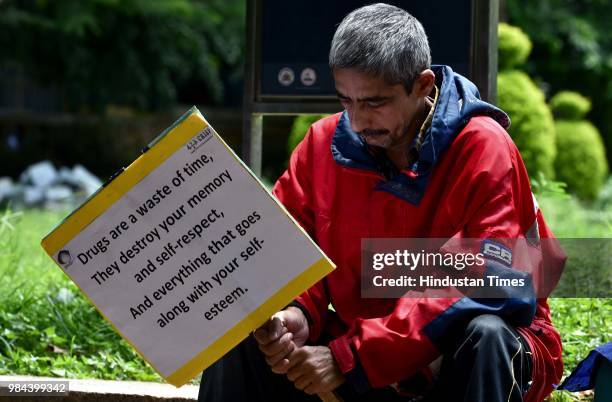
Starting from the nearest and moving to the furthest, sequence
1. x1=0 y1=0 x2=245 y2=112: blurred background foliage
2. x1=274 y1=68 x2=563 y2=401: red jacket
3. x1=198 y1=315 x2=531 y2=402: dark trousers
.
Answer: x1=198 y1=315 x2=531 y2=402: dark trousers → x1=274 y1=68 x2=563 y2=401: red jacket → x1=0 y1=0 x2=245 y2=112: blurred background foliage

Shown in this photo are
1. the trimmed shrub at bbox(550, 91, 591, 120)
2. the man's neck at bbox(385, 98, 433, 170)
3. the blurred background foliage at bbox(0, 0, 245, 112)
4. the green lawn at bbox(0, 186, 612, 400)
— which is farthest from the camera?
the blurred background foliage at bbox(0, 0, 245, 112)

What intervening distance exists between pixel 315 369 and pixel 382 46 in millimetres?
840

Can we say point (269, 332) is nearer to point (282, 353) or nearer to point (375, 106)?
point (282, 353)

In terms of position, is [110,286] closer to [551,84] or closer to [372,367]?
[372,367]

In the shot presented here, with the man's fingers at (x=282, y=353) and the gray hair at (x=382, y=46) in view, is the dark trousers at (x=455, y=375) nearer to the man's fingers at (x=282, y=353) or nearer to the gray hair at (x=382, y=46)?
the man's fingers at (x=282, y=353)

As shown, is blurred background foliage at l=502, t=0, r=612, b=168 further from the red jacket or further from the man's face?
the man's face

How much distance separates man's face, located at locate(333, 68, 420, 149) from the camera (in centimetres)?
296

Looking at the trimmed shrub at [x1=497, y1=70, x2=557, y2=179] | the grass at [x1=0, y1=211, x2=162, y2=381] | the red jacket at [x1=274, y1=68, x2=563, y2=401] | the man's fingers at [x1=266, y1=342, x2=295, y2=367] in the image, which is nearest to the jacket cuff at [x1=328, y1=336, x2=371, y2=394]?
the red jacket at [x1=274, y1=68, x2=563, y2=401]

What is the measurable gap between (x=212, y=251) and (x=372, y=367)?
491mm

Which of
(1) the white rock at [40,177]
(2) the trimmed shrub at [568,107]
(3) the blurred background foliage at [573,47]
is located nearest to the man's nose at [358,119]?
(1) the white rock at [40,177]

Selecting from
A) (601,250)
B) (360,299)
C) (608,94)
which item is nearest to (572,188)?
(608,94)

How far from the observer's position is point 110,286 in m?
2.83

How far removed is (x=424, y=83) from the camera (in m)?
3.04

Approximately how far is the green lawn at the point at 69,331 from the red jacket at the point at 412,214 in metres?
0.96
